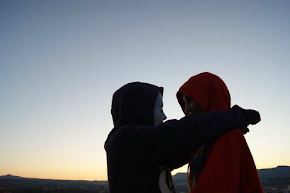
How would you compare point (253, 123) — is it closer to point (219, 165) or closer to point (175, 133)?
point (219, 165)

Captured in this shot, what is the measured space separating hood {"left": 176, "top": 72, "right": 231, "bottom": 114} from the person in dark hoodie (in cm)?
27

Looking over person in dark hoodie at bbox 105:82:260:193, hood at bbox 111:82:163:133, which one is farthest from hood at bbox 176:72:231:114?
hood at bbox 111:82:163:133

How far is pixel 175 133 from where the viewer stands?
2404 millimetres

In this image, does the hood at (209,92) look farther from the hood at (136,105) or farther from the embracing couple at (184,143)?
the hood at (136,105)

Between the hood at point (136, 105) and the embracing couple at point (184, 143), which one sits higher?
the hood at point (136, 105)

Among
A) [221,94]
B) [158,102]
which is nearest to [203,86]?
[221,94]

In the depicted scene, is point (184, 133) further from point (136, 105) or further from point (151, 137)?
point (136, 105)

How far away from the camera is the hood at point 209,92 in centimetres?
288

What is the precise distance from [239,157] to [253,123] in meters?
0.50

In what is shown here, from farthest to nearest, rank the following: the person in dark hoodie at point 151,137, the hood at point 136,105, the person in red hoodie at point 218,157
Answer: the hood at point 136,105
the person in dark hoodie at point 151,137
the person in red hoodie at point 218,157

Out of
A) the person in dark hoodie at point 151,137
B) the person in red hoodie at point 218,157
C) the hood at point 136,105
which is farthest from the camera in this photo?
the hood at point 136,105

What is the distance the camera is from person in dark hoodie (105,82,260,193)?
7.91 ft

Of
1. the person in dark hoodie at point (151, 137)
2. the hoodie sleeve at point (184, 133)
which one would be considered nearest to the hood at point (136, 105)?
the person in dark hoodie at point (151, 137)

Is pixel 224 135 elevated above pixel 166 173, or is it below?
above
